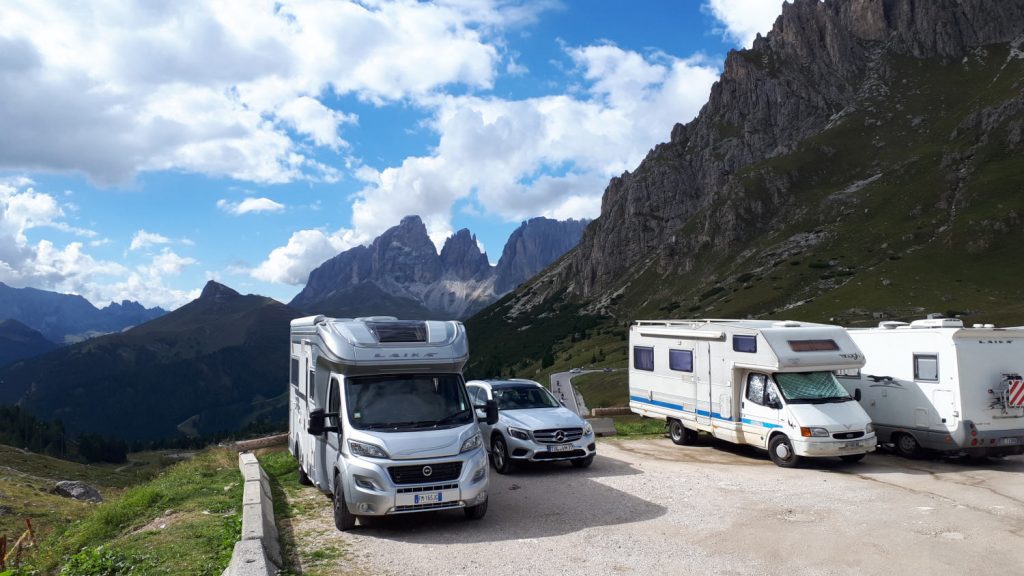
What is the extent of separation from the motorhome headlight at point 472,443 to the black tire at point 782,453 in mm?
8908

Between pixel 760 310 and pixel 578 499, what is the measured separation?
8785 cm

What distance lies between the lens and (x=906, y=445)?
58.7ft

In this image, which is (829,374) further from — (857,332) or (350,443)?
(350,443)

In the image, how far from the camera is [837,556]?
9188 millimetres

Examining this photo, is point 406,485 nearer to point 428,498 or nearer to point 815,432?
point 428,498

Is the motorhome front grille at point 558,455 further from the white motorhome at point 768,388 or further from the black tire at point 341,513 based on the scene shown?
the black tire at point 341,513

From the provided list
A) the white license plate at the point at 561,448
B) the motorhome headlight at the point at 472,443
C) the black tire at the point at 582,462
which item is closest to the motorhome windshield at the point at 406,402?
the motorhome headlight at the point at 472,443

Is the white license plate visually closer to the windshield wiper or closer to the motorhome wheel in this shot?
the windshield wiper

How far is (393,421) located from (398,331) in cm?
167

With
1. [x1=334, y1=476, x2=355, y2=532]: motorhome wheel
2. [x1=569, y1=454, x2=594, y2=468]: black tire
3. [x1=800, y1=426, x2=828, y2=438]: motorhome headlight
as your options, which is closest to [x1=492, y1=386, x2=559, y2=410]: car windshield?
[x1=569, y1=454, x2=594, y2=468]: black tire

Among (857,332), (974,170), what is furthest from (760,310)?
(857,332)

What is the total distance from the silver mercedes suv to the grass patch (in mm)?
5764

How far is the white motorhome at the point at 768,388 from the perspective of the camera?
16.2 m

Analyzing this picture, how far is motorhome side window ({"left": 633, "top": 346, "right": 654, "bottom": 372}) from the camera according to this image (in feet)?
72.9
